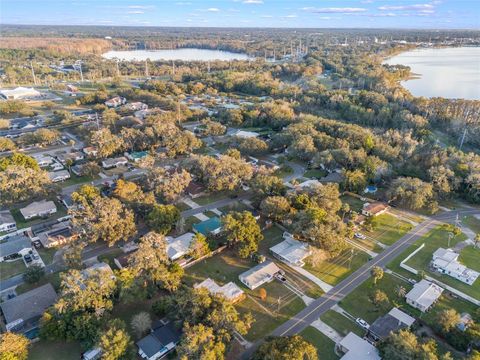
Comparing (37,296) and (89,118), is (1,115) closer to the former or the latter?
(89,118)

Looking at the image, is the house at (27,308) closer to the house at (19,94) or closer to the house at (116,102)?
the house at (116,102)

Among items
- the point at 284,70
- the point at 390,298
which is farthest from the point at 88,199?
the point at 284,70

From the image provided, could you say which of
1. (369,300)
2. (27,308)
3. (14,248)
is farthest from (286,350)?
(14,248)

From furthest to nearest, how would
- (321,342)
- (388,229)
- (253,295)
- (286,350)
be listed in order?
(388,229) → (253,295) → (321,342) → (286,350)

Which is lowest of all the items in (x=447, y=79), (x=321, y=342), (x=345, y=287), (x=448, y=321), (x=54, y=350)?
(x=54, y=350)

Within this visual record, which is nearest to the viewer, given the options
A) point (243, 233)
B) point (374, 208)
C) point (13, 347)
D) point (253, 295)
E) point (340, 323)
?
point (13, 347)

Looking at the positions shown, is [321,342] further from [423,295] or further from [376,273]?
[423,295]
